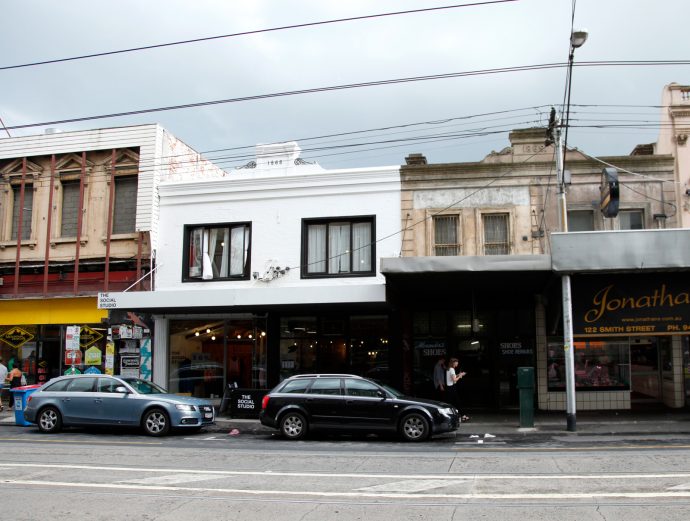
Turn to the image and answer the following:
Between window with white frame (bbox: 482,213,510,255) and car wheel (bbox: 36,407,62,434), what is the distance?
12.2 metres

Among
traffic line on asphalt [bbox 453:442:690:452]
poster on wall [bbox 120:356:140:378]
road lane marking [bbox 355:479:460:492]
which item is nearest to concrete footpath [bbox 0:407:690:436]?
traffic line on asphalt [bbox 453:442:690:452]

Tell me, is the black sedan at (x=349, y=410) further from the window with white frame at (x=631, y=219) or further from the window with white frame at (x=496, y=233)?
the window with white frame at (x=631, y=219)

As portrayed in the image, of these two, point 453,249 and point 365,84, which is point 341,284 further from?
point 365,84

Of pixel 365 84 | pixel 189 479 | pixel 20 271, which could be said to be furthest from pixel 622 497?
pixel 20 271

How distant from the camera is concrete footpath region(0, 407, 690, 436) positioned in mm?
14945

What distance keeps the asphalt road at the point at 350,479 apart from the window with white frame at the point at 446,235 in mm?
6585

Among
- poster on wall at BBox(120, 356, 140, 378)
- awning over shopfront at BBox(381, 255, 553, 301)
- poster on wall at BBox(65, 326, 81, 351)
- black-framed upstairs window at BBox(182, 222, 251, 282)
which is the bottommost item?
poster on wall at BBox(120, 356, 140, 378)

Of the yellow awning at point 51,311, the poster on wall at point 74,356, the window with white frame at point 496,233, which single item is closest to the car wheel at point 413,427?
the window with white frame at point 496,233

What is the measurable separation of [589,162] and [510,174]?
2228 millimetres

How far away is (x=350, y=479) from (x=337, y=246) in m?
11.3

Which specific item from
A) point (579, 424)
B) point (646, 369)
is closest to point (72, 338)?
point (579, 424)

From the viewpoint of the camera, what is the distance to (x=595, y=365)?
19.1 metres

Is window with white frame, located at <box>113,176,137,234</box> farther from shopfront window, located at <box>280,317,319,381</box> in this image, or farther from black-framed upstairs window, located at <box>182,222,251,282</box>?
shopfront window, located at <box>280,317,319,381</box>

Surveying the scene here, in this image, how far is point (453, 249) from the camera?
19.3 metres
